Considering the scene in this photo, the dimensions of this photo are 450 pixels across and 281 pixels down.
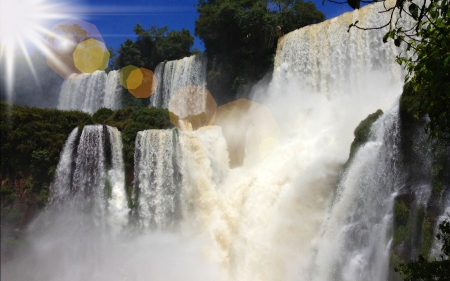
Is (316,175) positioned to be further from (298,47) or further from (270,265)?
(298,47)

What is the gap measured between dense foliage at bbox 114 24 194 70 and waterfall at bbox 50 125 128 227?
13.1 meters

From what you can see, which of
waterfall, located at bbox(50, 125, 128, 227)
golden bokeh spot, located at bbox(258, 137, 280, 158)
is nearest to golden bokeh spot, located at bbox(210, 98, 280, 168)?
golden bokeh spot, located at bbox(258, 137, 280, 158)

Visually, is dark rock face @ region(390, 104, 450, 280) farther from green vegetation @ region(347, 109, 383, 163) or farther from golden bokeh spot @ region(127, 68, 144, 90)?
golden bokeh spot @ region(127, 68, 144, 90)

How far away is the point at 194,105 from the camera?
2223 cm

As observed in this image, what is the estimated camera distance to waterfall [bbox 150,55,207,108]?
22.2 meters

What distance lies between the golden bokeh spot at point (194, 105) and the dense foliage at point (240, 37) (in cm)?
65

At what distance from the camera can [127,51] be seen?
1035 inches

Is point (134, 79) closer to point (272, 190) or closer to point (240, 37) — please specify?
point (240, 37)

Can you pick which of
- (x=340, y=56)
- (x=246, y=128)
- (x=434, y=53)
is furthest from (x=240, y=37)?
(x=434, y=53)

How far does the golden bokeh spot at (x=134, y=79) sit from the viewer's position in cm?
2458

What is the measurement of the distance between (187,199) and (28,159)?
6219mm

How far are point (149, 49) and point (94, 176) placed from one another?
15510mm

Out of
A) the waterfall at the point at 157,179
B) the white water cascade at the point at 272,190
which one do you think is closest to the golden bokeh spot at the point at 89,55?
the white water cascade at the point at 272,190

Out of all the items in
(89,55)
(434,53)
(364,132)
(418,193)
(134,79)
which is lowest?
(418,193)
